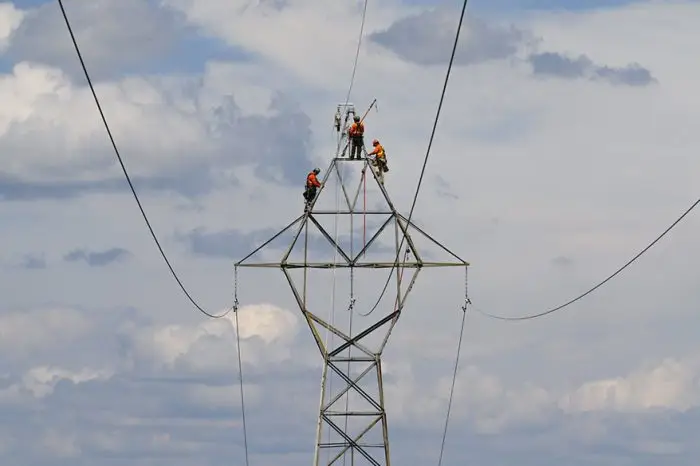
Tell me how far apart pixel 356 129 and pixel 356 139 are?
528 mm

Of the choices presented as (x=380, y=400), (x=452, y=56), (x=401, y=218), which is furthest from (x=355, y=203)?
(x=452, y=56)

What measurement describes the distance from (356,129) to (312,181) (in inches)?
107

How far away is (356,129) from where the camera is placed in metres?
76.7

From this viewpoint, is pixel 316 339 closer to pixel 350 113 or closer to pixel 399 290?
pixel 399 290

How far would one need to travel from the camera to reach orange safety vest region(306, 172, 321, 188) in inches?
3041

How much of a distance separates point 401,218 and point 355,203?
1849 millimetres

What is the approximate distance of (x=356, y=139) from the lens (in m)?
77.1

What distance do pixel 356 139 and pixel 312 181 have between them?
239 centimetres

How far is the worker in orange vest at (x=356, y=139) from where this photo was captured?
3022 inches

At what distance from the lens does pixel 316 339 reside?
247 feet

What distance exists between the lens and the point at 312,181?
253 feet

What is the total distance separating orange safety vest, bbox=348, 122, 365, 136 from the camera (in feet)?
251

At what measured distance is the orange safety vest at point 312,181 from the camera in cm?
7725

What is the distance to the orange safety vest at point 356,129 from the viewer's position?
76625 millimetres
